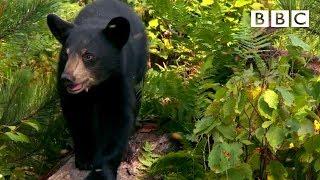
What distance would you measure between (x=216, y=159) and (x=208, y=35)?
4.86ft

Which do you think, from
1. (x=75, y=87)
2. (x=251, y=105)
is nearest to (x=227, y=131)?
(x=251, y=105)

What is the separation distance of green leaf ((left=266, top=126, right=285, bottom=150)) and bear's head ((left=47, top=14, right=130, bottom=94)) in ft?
3.55

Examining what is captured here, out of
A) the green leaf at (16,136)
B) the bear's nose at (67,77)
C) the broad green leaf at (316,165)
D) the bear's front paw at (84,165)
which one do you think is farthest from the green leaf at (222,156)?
the green leaf at (16,136)

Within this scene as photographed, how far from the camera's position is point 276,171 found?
4980 mm

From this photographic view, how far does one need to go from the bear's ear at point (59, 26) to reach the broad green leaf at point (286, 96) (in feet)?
4.70

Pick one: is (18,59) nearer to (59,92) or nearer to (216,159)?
(59,92)

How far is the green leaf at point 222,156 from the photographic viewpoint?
15.5 ft

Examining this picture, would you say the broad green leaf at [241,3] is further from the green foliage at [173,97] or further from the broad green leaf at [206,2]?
the green foliage at [173,97]

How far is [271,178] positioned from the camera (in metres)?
5.00

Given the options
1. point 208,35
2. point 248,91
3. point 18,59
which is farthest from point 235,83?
point 18,59

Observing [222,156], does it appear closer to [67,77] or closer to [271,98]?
[271,98]

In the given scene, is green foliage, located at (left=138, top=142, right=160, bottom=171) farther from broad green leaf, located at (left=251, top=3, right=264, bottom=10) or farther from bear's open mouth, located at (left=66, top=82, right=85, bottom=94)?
broad green leaf, located at (left=251, top=3, right=264, bottom=10)

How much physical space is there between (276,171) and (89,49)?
1.54m

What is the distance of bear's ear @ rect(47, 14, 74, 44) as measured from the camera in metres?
4.73
